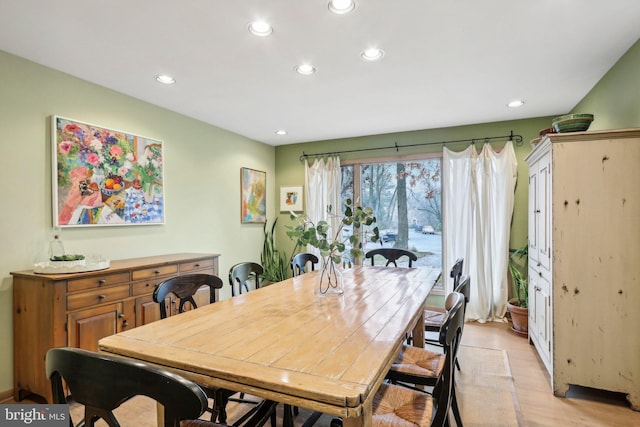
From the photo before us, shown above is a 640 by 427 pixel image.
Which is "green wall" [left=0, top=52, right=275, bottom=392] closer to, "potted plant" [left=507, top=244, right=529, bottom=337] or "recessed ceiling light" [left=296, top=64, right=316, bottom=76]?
"recessed ceiling light" [left=296, top=64, right=316, bottom=76]

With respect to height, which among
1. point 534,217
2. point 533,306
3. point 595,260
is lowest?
point 533,306

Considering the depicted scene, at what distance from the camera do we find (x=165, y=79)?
112 inches

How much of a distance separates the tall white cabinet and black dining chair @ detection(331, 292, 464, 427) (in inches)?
55.9

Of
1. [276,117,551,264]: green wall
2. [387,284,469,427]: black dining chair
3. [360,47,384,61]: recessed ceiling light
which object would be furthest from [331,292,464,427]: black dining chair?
[276,117,551,264]: green wall

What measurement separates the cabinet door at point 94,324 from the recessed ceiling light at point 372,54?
2568mm

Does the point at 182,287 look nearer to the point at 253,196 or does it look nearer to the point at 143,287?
the point at 143,287

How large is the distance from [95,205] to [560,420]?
3751 mm

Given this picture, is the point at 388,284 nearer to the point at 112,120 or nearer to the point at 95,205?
the point at 95,205

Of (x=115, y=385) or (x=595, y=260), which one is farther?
(x=595, y=260)

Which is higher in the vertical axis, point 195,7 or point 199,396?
point 195,7

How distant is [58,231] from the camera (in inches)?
106

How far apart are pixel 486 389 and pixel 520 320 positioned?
1397mm

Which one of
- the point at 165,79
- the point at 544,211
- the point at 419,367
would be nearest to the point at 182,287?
the point at 419,367

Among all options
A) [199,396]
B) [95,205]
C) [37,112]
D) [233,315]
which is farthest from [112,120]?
[199,396]
